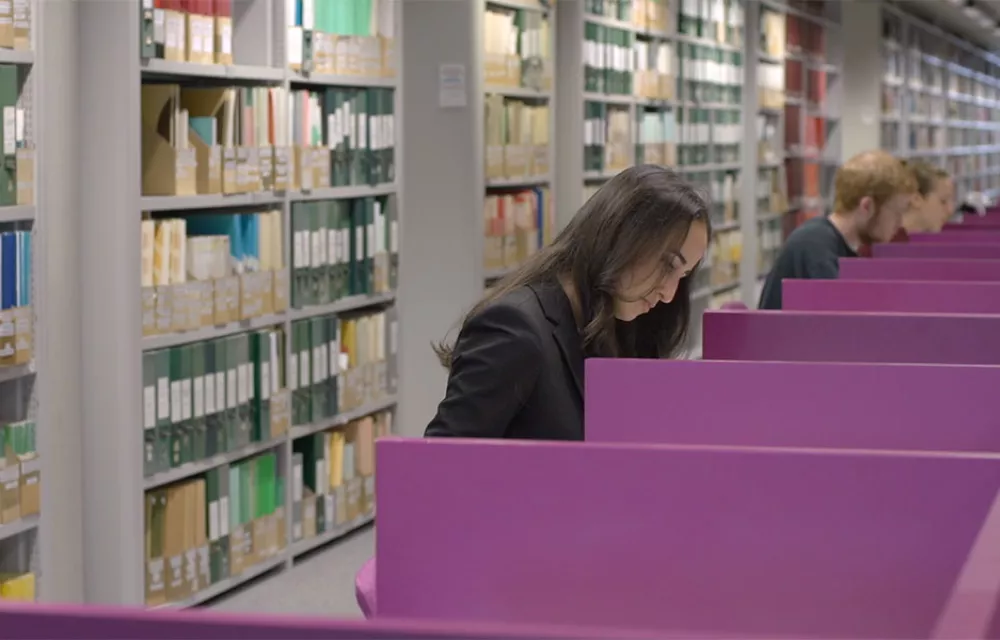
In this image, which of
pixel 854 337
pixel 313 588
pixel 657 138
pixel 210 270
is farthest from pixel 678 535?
pixel 657 138

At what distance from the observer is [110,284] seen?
4320 millimetres

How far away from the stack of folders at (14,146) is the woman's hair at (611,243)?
1.75 meters

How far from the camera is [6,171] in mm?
3900

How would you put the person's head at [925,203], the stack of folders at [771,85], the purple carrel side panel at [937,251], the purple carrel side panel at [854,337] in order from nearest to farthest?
the purple carrel side panel at [854,337], the purple carrel side panel at [937,251], the person's head at [925,203], the stack of folders at [771,85]

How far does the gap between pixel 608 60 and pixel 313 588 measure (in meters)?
4.05

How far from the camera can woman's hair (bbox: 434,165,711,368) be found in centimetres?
243

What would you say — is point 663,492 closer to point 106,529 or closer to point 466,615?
point 466,615

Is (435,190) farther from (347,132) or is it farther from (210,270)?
(210,270)

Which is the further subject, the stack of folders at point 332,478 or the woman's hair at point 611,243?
the stack of folders at point 332,478

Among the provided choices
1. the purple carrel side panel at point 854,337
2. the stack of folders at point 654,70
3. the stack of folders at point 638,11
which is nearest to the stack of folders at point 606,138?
the stack of folders at point 654,70

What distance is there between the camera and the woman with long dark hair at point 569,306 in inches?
92.7

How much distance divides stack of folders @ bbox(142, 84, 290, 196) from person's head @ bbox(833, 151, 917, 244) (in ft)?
6.25

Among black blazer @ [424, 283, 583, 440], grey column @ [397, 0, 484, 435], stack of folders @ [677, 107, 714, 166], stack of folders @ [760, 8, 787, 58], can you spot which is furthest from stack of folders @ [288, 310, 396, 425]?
stack of folders @ [760, 8, 787, 58]

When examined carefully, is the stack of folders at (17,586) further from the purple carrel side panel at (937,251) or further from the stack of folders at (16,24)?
the purple carrel side panel at (937,251)
